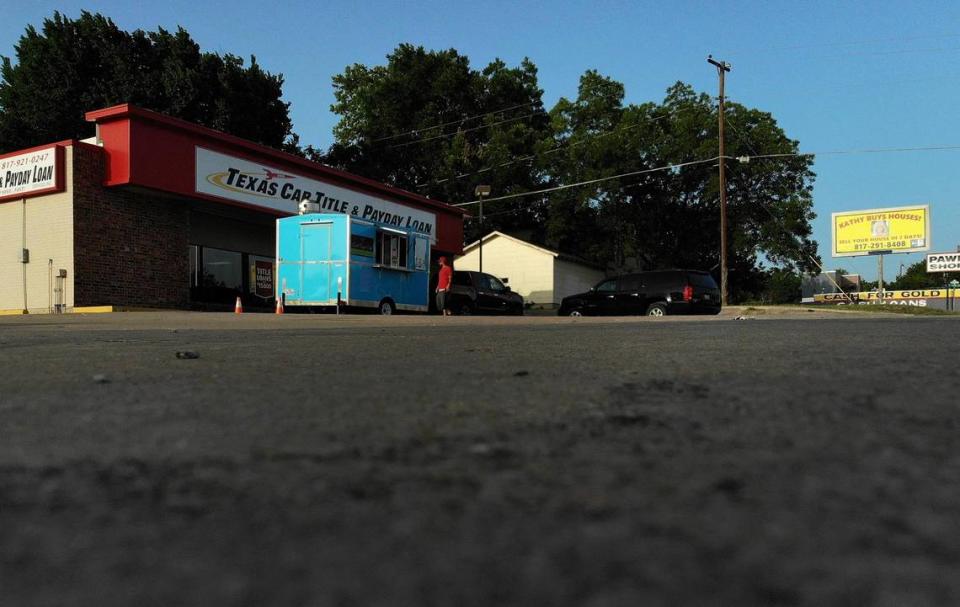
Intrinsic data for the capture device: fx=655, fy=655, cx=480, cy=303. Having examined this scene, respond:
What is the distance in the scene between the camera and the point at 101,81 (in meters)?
27.9

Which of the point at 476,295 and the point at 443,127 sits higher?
the point at 443,127

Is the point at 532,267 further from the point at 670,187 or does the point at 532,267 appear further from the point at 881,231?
the point at 881,231

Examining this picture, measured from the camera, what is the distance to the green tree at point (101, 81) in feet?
89.9

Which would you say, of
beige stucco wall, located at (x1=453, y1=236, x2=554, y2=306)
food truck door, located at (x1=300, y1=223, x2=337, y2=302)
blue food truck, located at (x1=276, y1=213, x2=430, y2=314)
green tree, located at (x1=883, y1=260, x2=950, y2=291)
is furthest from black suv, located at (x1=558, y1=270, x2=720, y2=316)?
green tree, located at (x1=883, y1=260, x2=950, y2=291)

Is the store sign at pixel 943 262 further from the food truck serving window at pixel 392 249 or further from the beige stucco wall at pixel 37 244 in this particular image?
the beige stucco wall at pixel 37 244

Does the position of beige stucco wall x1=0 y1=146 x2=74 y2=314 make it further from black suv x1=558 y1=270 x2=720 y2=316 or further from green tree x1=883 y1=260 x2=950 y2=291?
green tree x1=883 y1=260 x2=950 y2=291

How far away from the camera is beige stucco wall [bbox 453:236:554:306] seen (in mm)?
33250

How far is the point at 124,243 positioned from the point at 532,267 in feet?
68.8

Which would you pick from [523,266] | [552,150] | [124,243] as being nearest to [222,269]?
[124,243]

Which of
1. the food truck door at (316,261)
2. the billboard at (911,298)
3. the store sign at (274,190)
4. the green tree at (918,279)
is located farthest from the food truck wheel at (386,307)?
the green tree at (918,279)

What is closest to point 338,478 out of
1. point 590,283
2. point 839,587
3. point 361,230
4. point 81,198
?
point 839,587

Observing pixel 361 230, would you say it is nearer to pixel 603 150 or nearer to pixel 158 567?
pixel 158 567

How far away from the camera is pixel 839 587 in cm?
49

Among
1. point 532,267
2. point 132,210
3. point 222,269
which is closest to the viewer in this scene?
point 132,210
